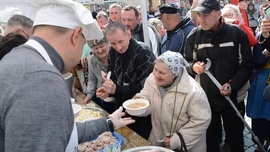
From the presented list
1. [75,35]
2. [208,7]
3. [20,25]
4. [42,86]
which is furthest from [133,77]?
[42,86]

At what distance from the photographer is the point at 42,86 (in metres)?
0.72

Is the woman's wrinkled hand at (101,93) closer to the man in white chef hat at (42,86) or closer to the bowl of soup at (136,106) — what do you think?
the bowl of soup at (136,106)

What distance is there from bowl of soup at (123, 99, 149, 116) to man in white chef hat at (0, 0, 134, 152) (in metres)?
0.80

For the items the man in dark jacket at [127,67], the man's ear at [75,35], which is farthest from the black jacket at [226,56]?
the man's ear at [75,35]

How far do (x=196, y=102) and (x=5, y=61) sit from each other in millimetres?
1469

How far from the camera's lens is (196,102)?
1901 mm

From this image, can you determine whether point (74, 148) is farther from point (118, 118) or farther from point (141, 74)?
point (141, 74)

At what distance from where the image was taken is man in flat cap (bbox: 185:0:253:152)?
247cm

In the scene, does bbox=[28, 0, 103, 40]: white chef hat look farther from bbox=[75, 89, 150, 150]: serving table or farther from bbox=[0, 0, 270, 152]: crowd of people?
bbox=[75, 89, 150, 150]: serving table

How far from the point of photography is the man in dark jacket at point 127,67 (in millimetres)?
2310

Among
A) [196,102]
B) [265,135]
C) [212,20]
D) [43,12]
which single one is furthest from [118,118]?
[265,135]

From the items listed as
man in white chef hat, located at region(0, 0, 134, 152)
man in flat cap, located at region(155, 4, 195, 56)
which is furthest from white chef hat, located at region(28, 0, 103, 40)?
man in flat cap, located at region(155, 4, 195, 56)

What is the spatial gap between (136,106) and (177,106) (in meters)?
0.34

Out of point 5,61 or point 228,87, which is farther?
point 228,87
